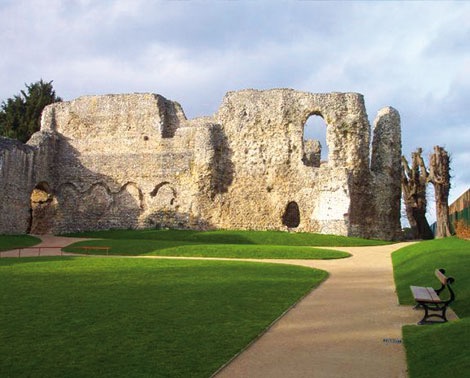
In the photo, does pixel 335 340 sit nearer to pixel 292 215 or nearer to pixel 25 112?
pixel 292 215

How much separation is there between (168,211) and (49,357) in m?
25.6

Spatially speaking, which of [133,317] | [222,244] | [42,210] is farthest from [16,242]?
[133,317]

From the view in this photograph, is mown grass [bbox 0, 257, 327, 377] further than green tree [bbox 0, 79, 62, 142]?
No

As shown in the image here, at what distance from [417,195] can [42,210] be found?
23.1 meters

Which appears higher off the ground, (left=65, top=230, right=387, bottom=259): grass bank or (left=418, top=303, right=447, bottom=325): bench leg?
(left=65, top=230, right=387, bottom=259): grass bank

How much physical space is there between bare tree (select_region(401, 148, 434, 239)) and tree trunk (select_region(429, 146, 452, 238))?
11.2ft

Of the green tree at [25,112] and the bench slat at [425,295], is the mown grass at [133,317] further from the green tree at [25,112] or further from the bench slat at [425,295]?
the green tree at [25,112]

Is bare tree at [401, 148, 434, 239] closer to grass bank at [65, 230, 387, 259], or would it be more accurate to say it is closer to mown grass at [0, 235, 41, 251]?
grass bank at [65, 230, 387, 259]

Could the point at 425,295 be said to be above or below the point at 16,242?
below

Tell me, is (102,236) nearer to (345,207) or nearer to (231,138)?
(231,138)

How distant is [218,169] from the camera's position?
3156 centimetres

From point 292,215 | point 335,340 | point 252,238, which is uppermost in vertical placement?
point 292,215

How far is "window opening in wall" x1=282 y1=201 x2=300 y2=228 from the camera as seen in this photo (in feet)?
107

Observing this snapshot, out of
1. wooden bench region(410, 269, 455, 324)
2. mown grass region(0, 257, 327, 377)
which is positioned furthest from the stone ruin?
wooden bench region(410, 269, 455, 324)
